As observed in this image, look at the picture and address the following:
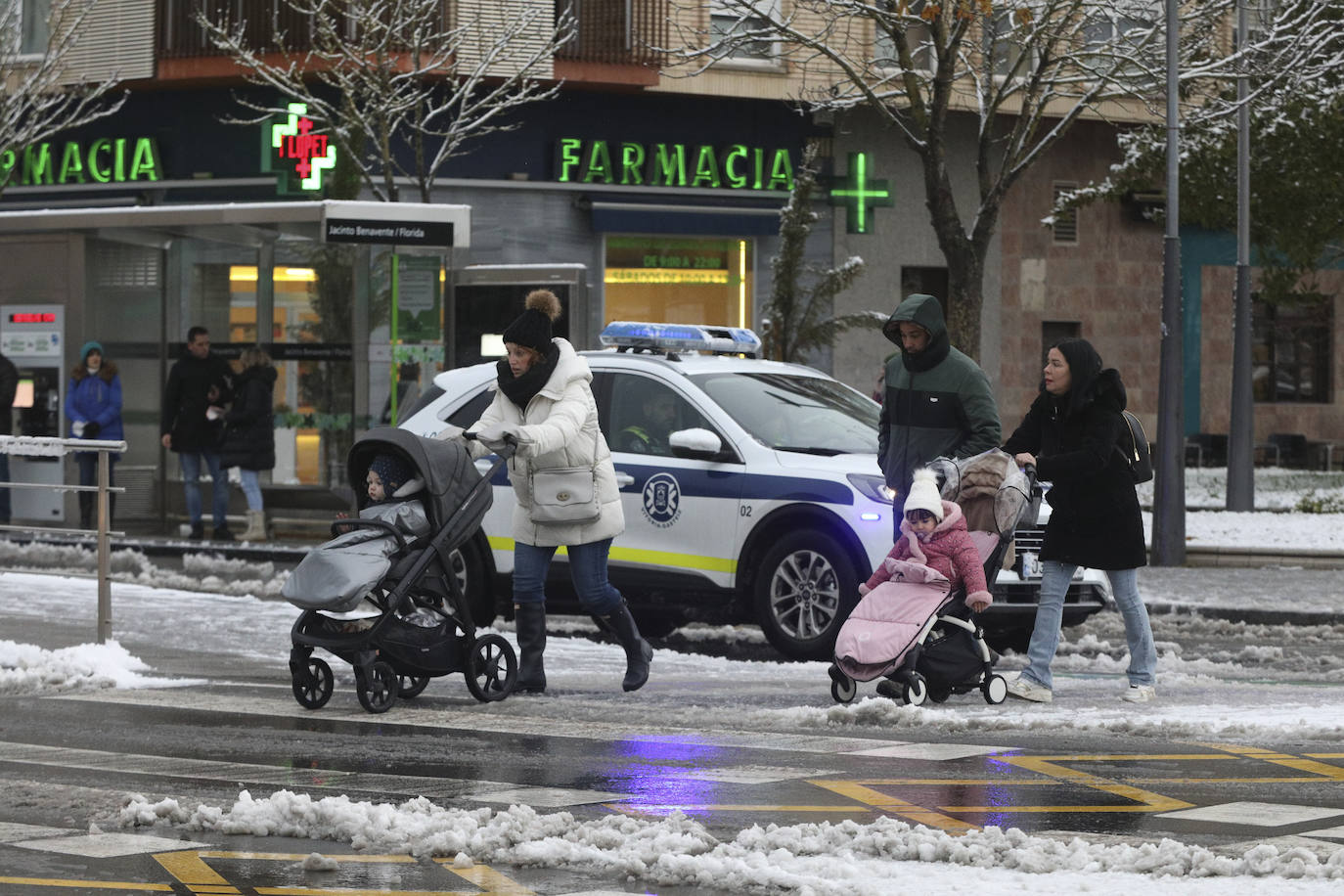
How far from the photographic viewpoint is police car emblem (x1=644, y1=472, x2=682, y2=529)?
40.3ft

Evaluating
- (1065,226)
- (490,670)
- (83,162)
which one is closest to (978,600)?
(490,670)

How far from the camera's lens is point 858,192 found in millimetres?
33188

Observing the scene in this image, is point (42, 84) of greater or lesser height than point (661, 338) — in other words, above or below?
above

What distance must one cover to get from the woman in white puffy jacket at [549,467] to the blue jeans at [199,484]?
10.2m

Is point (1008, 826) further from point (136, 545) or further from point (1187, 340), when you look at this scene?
point (1187, 340)

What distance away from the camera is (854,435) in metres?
12.5

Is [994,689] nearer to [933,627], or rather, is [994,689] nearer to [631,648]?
[933,627]

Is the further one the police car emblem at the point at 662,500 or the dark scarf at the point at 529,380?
the police car emblem at the point at 662,500

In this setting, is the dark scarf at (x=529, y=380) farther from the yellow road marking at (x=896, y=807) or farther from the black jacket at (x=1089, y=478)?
the yellow road marking at (x=896, y=807)

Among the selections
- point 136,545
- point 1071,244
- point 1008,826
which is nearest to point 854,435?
point 1008,826

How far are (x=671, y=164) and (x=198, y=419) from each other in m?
13.3

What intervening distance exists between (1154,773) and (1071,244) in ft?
93.9

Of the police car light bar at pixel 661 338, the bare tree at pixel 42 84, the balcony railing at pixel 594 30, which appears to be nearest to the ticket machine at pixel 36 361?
the police car light bar at pixel 661 338

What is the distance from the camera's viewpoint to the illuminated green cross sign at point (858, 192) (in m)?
33.2
